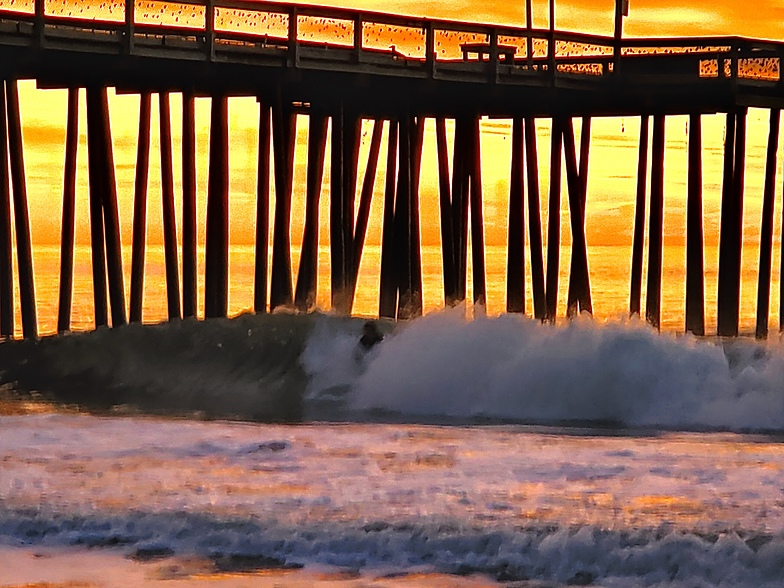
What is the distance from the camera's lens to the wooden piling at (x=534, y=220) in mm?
23125

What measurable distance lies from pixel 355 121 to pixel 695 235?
14.8 feet

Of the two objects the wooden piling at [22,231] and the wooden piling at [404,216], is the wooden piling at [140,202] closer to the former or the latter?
the wooden piling at [22,231]

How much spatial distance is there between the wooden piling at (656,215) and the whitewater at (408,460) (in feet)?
3.76

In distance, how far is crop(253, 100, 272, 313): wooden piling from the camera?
832 inches

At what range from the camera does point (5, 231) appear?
20.1 meters

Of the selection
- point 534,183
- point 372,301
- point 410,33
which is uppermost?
point 410,33

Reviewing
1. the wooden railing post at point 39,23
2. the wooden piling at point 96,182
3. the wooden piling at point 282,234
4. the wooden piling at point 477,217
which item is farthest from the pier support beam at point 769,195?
the wooden railing post at point 39,23

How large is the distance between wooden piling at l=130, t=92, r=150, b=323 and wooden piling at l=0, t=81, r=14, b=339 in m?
1.51

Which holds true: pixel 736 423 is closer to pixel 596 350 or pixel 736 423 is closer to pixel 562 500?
pixel 596 350

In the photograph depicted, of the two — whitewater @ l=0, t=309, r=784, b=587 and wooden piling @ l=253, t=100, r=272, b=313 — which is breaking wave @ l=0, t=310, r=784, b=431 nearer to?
whitewater @ l=0, t=309, r=784, b=587

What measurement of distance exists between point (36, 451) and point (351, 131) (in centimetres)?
940

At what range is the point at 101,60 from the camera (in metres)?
18.0

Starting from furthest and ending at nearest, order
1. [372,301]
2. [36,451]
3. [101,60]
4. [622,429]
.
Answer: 1. [372,301]
2. [101,60]
3. [622,429]
4. [36,451]

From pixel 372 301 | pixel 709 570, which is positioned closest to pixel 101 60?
pixel 709 570
